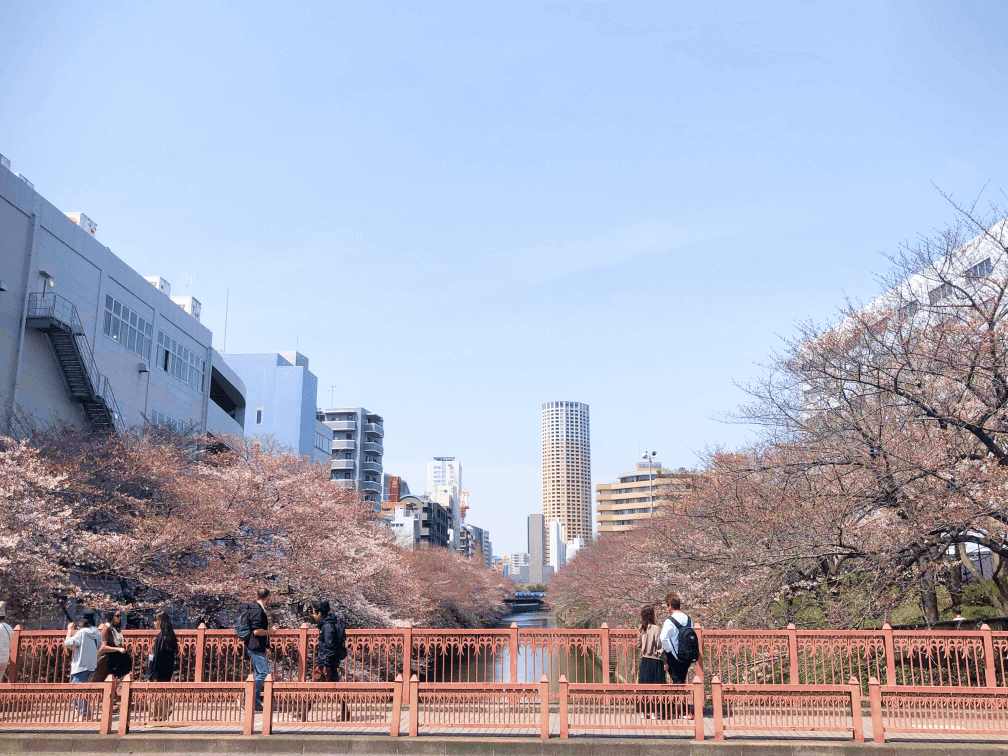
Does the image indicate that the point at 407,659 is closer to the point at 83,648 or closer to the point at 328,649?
the point at 328,649

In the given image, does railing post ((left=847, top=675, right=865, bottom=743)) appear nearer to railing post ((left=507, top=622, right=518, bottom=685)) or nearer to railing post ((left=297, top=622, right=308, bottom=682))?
railing post ((left=507, top=622, right=518, bottom=685))

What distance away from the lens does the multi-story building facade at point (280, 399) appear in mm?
85000

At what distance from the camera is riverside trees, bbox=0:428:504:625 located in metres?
22.5

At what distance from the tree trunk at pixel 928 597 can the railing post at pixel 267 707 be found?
13084 mm

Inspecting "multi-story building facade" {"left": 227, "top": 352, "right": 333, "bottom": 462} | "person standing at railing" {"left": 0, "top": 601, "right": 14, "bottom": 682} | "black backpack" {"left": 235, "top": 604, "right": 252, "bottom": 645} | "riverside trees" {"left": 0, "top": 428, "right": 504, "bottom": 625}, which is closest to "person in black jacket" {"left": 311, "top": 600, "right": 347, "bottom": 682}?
"black backpack" {"left": 235, "top": 604, "right": 252, "bottom": 645}

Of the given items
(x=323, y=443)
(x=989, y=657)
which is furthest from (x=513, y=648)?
(x=323, y=443)

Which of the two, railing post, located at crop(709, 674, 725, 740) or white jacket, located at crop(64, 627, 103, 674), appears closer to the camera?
railing post, located at crop(709, 674, 725, 740)

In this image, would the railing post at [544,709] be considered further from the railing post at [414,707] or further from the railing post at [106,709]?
the railing post at [106,709]

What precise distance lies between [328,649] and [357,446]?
321 ft

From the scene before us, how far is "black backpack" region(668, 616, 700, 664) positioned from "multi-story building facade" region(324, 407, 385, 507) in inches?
3753

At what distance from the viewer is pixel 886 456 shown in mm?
15750

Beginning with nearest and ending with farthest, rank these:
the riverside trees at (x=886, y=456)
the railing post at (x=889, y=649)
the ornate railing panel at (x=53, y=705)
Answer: the ornate railing panel at (x=53, y=705)
the railing post at (x=889, y=649)
the riverside trees at (x=886, y=456)

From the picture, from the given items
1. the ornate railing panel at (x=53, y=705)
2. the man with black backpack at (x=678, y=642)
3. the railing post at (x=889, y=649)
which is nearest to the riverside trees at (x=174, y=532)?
the ornate railing panel at (x=53, y=705)

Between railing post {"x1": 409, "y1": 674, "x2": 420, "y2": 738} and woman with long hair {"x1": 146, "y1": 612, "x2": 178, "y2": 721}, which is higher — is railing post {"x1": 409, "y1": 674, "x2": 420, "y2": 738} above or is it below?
below
